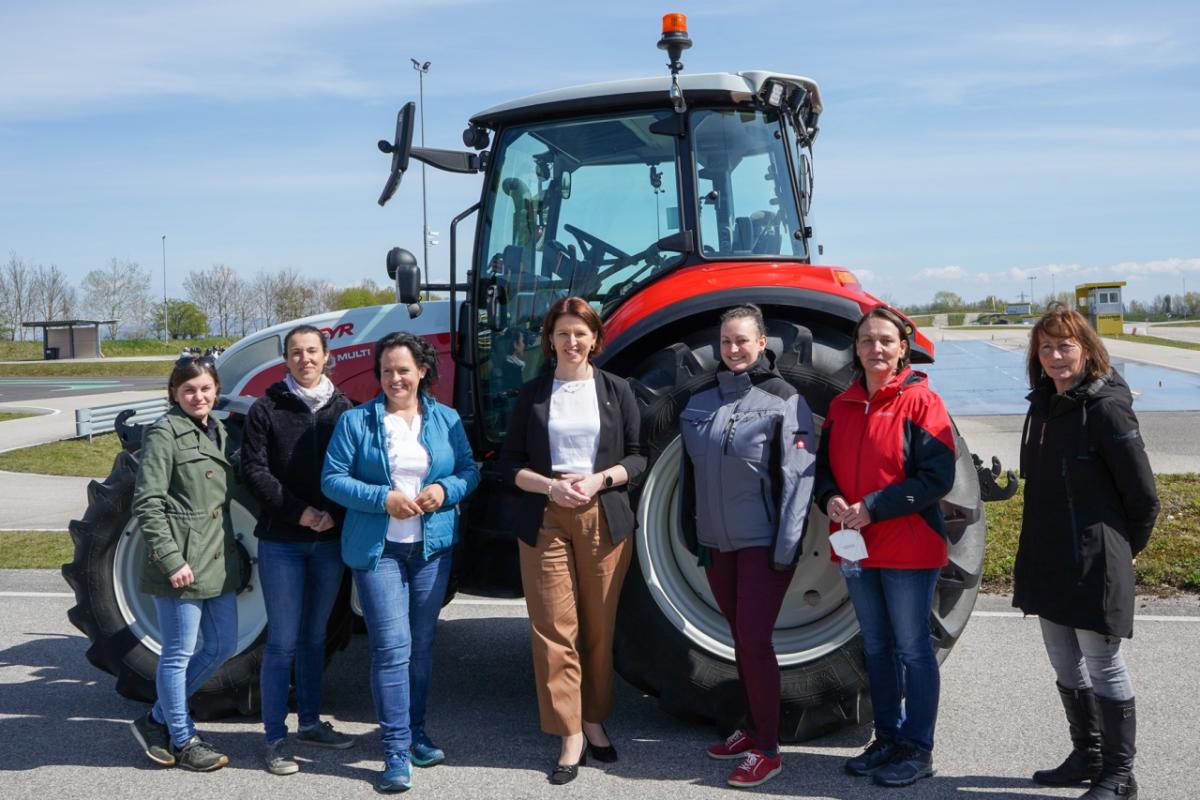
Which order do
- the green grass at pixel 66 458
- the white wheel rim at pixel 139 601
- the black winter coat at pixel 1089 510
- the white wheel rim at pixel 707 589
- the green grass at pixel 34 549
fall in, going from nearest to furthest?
the black winter coat at pixel 1089 510, the white wheel rim at pixel 707 589, the white wheel rim at pixel 139 601, the green grass at pixel 34 549, the green grass at pixel 66 458

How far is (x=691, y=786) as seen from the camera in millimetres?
3652

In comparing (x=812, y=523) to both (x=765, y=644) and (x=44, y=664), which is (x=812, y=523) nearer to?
(x=765, y=644)

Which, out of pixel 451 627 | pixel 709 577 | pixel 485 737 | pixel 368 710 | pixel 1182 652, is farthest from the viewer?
pixel 451 627

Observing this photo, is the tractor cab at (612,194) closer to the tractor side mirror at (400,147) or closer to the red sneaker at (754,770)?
the tractor side mirror at (400,147)

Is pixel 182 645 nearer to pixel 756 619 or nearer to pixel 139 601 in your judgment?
pixel 139 601

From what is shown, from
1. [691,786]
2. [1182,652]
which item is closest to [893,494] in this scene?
[691,786]

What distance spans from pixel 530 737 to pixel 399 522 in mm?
1076

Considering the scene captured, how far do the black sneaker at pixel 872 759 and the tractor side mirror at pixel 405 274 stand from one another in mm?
2658

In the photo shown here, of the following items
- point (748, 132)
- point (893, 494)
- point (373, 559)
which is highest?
point (748, 132)

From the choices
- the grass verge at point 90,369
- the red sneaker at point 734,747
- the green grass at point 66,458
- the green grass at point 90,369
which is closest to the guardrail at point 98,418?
the green grass at point 66,458

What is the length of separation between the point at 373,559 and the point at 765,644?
1.41m

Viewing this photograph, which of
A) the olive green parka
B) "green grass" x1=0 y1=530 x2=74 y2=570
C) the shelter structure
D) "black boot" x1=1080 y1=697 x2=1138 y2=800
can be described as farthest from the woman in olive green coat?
the shelter structure

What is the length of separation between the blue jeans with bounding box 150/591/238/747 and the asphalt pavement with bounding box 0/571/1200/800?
7.3 inches

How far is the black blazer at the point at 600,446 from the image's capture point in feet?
12.4
